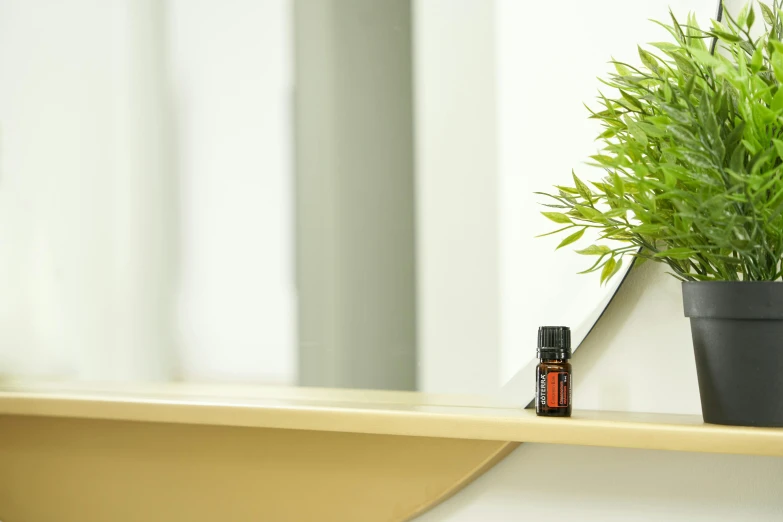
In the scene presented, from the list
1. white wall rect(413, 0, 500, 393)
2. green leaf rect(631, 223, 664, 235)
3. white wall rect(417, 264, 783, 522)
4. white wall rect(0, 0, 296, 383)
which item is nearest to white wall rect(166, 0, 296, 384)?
white wall rect(0, 0, 296, 383)

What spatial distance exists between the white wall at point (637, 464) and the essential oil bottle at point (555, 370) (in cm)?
7

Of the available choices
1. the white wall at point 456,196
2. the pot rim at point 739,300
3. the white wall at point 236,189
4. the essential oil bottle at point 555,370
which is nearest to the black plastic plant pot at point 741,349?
the pot rim at point 739,300

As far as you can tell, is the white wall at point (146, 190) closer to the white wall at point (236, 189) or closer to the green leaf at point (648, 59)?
the white wall at point (236, 189)

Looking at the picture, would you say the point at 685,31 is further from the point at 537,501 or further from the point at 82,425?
the point at 82,425

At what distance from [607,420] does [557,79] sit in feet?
1.06

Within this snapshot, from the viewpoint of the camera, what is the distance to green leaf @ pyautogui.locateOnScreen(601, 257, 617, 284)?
0.56 metres

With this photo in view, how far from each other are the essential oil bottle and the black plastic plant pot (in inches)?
Answer: 4.0

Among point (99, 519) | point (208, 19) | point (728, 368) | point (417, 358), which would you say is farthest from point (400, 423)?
point (208, 19)

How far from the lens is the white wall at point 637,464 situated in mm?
578

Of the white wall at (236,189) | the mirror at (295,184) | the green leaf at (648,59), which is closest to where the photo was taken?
the green leaf at (648,59)

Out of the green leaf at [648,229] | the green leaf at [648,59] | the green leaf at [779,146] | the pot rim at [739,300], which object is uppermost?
the green leaf at [648,59]

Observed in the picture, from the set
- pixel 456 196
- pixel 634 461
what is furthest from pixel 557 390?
pixel 456 196

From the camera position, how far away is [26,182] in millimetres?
855

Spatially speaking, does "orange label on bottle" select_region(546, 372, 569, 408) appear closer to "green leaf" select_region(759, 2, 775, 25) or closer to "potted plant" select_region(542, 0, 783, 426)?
"potted plant" select_region(542, 0, 783, 426)
